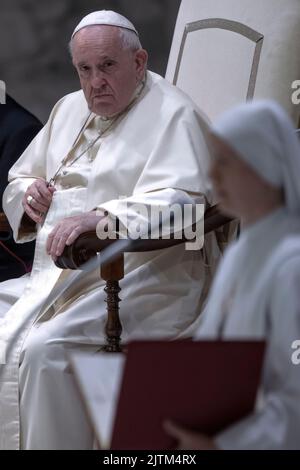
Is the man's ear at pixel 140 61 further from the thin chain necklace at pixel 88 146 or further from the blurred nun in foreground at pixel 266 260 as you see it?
the blurred nun in foreground at pixel 266 260

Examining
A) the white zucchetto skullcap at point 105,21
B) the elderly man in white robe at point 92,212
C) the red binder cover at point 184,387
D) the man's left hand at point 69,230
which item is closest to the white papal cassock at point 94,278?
the elderly man in white robe at point 92,212

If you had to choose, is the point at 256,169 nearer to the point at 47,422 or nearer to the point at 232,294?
the point at 232,294

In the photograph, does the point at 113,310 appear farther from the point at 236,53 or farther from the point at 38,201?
the point at 236,53

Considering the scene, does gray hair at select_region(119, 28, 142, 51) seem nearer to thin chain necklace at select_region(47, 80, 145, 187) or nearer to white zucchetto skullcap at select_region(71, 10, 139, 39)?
white zucchetto skullcap at select_region(71, 10, 139, 39)

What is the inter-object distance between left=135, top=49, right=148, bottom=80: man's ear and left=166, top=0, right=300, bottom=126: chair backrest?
46 centimetres

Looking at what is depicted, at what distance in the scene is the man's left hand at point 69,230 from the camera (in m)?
3.47

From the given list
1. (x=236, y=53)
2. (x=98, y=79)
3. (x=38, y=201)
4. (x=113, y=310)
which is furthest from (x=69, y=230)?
(x=236, y=53)

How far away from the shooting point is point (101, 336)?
11.8 feet

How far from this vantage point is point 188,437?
193 cm

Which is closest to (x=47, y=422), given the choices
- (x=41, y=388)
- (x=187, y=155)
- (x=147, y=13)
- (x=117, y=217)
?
(x=41, y=388)

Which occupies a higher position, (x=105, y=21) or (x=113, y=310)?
(x=105, y=21)

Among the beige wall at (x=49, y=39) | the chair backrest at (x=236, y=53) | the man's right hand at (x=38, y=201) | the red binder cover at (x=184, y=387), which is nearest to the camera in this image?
the red binder cover at (x=184, y=387)

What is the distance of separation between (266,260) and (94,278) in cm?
184

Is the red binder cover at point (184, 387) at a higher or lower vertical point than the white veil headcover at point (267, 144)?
lower
